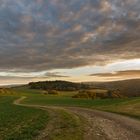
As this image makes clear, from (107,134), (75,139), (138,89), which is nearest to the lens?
(75,139)

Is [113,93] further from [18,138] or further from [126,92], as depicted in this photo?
[18,138]

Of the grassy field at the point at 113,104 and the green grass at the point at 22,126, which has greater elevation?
the grassy field at the point at 113,104

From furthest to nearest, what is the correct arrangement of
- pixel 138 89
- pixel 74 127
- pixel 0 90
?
1. pixel 0 90
2. pixel 138 89
3. pixel 74 127

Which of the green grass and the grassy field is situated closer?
the green grass

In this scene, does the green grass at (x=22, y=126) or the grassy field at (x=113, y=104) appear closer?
the green grass at (x=22, y=126)

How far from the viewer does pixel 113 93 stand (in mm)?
149625

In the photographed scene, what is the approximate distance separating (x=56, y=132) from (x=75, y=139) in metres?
3.63

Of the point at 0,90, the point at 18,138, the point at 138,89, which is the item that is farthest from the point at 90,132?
the point at 0,90

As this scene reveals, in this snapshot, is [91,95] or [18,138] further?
[91,95]

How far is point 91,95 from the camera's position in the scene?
480 ft

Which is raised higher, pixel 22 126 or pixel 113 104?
pixel 113 104

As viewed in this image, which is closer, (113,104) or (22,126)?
(22,126)

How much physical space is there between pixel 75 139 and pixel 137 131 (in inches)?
248

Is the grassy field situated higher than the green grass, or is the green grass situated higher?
the grassy field
